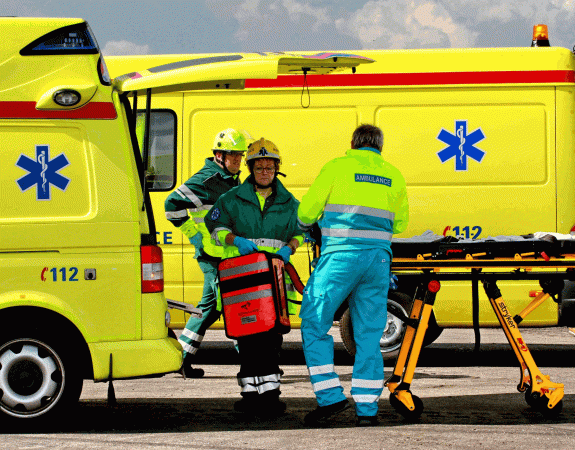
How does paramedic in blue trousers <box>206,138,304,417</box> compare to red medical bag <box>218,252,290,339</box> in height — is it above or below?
above

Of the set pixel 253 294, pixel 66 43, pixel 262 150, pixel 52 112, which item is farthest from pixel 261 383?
pixel 66 43

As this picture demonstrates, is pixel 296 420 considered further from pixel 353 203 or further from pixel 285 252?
pixel 353 203

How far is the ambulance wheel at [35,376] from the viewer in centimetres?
544

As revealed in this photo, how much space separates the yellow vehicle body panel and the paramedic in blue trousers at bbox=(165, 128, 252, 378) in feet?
4.07

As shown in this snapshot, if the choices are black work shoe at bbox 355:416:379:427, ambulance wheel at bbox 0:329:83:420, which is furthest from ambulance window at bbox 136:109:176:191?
black work shoe at bbox 355:416:379:427

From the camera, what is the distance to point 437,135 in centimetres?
855

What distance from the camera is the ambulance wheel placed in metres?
5.44

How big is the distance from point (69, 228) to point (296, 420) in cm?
191

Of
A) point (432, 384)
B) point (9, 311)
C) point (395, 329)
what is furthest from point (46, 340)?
point (395, 329)

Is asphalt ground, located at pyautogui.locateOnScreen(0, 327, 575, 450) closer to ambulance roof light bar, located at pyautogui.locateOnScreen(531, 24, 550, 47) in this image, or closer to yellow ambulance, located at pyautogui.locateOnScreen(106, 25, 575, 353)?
yellow ambulance, located at pyautogui.locateOnScreen(106, 25, 575, 353)

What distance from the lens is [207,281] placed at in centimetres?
741

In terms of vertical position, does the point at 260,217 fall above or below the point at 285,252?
above

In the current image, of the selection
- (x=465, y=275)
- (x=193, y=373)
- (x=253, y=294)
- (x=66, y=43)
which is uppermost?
(x=66, y=43)

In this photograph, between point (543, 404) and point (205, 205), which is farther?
point (205, 205)
